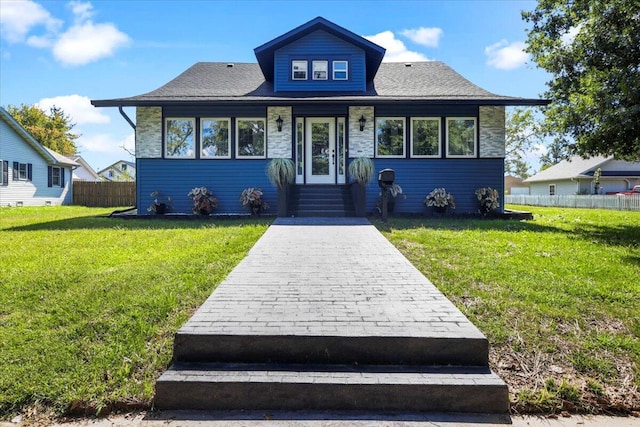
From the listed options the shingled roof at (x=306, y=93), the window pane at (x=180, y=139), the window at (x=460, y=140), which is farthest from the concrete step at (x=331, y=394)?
the window pane at (x=180, y=139)

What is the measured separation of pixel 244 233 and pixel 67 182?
22.9 metres

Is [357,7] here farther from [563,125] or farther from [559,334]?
[559,334]

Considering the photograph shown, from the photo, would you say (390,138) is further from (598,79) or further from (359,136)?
(598,79)

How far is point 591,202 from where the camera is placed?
2331 cm

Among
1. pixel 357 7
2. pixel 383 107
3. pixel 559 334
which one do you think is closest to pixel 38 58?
pixel 357 7

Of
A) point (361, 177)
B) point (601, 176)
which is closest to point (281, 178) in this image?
→ point (361, 177)

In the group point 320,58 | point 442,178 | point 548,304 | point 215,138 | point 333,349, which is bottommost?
point 333,349

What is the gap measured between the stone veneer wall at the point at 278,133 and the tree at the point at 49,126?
125ft

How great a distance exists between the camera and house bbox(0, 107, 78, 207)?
1936 cm

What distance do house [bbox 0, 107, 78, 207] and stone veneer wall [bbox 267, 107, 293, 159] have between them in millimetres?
15538

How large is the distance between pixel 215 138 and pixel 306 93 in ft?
11.3

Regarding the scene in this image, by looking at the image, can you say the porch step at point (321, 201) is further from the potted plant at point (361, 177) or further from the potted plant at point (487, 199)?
the potted plant at point (487, 199)

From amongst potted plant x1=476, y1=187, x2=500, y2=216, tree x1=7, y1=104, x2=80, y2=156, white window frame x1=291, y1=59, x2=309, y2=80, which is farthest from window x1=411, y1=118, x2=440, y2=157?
tree x1=7, y1=104, x2=80, y2=156

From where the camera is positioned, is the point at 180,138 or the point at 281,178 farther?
the point at 180,138
